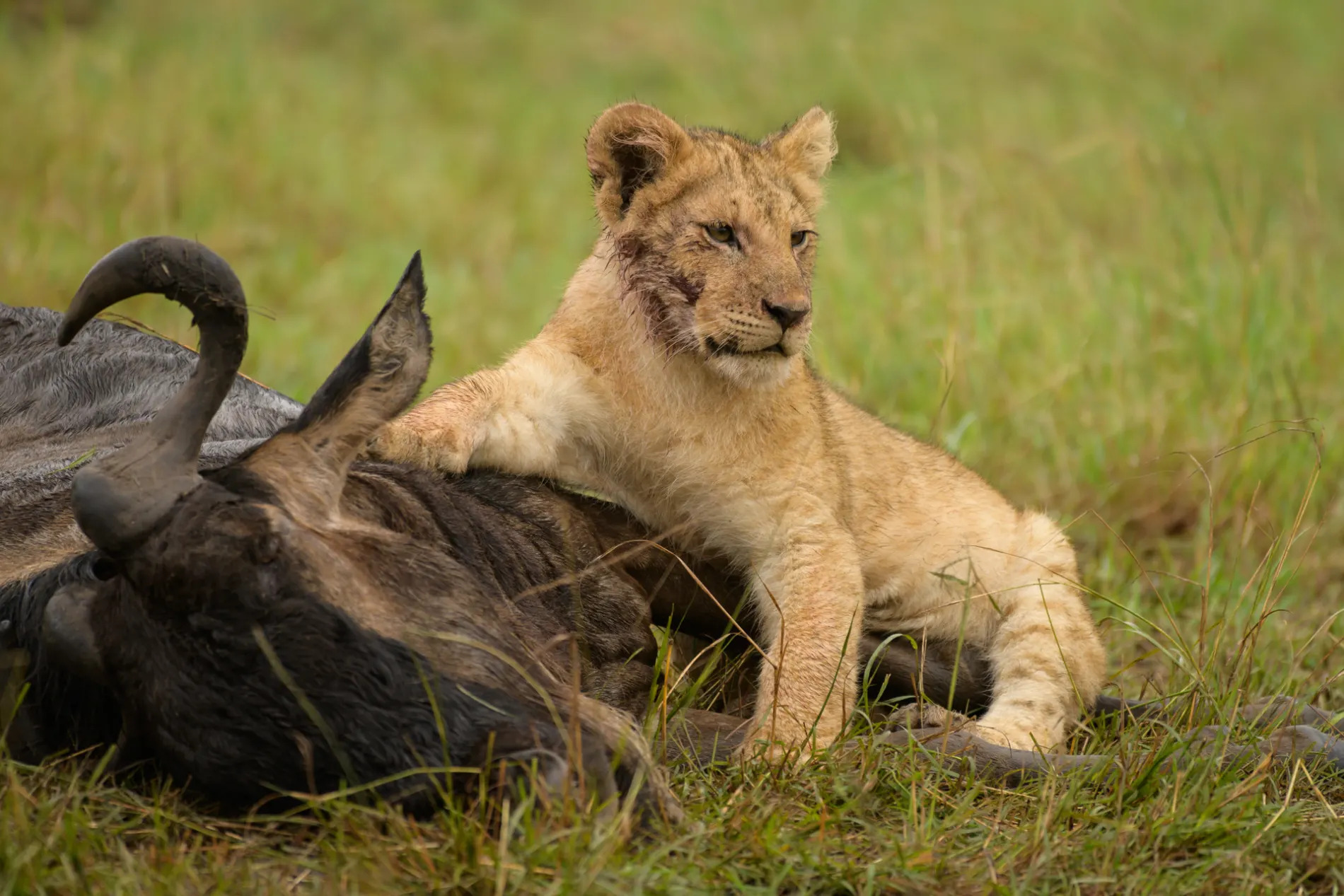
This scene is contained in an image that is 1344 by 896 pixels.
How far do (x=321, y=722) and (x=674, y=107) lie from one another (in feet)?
29.7

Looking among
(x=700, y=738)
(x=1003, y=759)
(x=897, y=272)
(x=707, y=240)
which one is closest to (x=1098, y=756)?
(x=1003, y=759)

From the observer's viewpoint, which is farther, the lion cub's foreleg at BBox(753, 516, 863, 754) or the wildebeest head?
the lion cub's foreleg at BBox(753, 516, 863, 754)

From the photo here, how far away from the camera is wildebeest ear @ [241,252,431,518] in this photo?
267 centimetres

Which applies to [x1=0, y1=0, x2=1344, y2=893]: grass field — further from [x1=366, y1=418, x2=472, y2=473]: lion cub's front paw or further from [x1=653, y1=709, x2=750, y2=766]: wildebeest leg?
[x1=366, y1=418, x2=472, y2=473]: lion cub's front paw

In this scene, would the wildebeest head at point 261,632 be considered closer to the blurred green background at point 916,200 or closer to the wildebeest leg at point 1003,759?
the wildebeest leg at point 1003,759

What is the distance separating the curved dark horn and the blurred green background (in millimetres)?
2103

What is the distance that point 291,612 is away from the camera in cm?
243

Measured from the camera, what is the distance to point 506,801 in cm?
238

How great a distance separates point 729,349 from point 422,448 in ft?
2.69

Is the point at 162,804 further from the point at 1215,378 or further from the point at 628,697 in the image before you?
the point at 1215,378

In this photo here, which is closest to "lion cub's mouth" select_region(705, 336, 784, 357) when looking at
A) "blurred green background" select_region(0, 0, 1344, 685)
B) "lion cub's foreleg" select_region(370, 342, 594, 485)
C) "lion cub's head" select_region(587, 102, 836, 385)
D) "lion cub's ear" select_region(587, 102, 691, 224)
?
"lion cub's head" select_region(587, 102, 836, 385)

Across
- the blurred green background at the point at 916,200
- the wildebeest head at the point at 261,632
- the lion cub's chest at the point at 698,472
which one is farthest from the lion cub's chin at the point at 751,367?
the wildebeest head at the point at 261,632

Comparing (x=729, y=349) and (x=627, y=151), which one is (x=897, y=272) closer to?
(x=627, y=151)

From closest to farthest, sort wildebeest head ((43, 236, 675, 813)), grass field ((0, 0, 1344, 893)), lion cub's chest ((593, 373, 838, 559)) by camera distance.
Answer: wildebeest head ((43, 236, 675, 813)), grass field ((0, 0, 1344, 893)), lion cub's chest ((593, 373, 838, 559))
